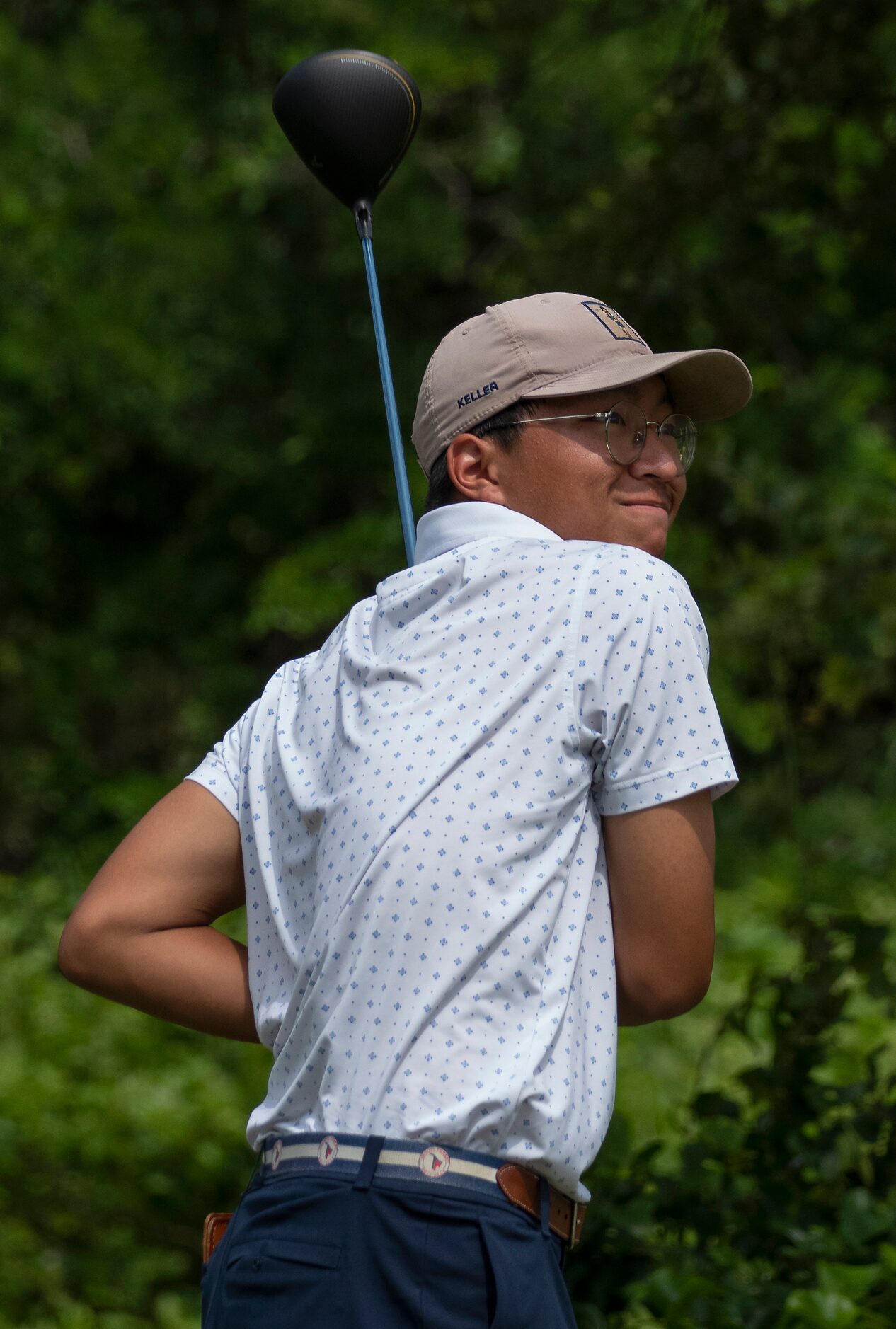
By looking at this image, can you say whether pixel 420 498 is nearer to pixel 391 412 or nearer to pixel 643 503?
pixel 391 412

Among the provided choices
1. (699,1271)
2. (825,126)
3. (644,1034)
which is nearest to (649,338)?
(825,126)

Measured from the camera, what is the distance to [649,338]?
11.7 feet

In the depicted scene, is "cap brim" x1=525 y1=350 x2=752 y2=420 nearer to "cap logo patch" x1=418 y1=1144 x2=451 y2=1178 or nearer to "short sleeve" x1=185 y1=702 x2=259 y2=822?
"short sleeve" x1=185 y1=702 x2=259 y2=822

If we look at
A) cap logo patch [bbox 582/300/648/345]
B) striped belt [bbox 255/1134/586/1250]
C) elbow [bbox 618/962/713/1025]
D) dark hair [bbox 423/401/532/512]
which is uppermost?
cap logo patch [bbox 582/300/648/345]

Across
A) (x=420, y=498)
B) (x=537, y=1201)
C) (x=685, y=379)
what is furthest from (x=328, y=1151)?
(x=420, y=498)

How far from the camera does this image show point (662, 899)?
148 centimetres

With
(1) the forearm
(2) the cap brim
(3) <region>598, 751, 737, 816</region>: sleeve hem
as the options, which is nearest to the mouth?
(2) the cap brim

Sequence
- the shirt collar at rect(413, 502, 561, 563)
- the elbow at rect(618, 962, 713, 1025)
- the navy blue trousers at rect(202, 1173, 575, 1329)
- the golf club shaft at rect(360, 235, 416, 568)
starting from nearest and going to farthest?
the navy blue trousers at rect(202, 1173, 575, 1329) < the elbow at rect(618, 962, 713, 1025) < the shirt collar at rect(413, 502, 561, 563) < the golf club shaft at rect(360, 235, 416, 568)

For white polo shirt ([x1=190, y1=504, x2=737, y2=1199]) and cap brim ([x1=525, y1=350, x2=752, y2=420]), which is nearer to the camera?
white polo shirt ([x1=190, y1=504, x2=737, y2=1199])

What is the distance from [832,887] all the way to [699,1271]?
3.77ft

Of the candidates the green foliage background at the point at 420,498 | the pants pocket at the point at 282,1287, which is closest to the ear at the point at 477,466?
the pants pocket at the point at 282,1287

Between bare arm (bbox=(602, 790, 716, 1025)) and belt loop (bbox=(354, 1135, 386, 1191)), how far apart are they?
11.2 inches

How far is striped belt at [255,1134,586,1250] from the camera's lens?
1397mm

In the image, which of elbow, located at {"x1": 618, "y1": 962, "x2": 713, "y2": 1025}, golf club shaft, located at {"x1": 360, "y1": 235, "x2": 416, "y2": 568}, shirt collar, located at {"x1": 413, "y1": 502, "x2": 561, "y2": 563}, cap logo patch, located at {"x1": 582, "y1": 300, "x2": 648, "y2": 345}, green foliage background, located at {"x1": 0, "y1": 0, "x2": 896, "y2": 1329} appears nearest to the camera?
elbow, located at {"x1": 618, "y1": 962, "x2": 713, "y2": 1025}
